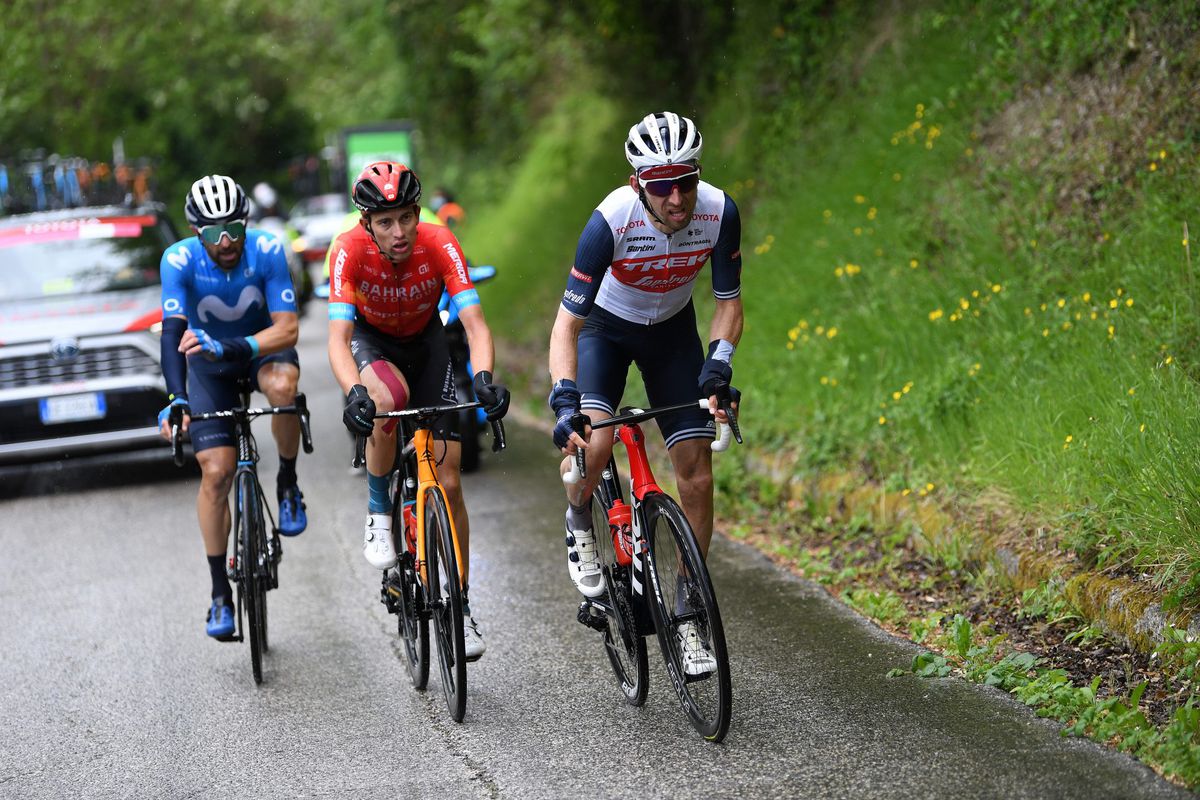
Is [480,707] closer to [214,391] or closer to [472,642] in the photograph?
[472,642]

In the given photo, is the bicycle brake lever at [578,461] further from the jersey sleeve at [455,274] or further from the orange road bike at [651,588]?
the jersey sleeve at [455,274]

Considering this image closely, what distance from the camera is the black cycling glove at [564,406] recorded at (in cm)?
473

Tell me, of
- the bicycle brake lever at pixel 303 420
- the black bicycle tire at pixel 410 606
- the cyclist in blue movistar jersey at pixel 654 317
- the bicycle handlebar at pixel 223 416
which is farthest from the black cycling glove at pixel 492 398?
the bicycle brake lever at pixel 303 420

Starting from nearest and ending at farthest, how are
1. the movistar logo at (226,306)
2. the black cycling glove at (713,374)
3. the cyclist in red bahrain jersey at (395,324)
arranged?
the black cycling glove at (713,374) < the cyclist in red bahrain jersey at (395,324) < the movistar logo at (226,306)

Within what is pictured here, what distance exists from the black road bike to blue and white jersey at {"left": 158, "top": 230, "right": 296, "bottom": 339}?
25.5 inches

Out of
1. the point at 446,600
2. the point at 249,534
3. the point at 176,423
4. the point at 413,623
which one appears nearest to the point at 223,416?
the point at 176,423

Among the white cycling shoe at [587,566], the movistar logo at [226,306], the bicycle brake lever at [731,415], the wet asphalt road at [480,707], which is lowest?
the wet asphalt road at [480,707]

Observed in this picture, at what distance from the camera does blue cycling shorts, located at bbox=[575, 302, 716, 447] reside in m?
5.43

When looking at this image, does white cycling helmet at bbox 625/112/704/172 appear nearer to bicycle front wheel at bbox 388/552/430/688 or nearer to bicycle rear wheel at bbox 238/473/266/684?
bicycle front wheel at bbox 388/552/430/688

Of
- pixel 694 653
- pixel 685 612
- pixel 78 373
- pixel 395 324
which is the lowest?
pixel 694 653

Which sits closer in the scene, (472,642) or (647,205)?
(647,205)

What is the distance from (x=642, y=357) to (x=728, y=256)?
1.86 feet

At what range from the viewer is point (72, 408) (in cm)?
1025

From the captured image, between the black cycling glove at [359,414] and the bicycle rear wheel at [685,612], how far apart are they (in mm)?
1101
